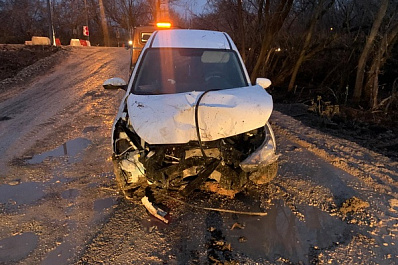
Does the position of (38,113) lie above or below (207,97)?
below

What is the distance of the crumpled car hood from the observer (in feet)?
12.0

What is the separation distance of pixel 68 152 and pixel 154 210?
2786 millimetres

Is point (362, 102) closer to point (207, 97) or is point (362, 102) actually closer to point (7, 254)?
point (207, 97)

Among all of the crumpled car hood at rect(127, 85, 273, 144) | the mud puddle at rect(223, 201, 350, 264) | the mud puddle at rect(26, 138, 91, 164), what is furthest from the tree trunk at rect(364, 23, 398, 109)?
the mud puddle at rect(26, 138, 91, 164)

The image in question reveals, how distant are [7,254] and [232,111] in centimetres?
271

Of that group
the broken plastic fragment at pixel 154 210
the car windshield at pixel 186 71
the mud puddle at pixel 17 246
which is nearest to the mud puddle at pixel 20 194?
the mud puddle at pixel 17 246

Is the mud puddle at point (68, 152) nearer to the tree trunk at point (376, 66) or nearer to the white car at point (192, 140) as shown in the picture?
the white car at point (192, 140)

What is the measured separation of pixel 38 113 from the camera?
8562mm

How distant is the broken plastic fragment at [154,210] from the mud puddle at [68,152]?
2.09m

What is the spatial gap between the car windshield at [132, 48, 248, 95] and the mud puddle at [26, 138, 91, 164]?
6.59 feet

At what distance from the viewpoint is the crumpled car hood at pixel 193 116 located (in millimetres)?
3652

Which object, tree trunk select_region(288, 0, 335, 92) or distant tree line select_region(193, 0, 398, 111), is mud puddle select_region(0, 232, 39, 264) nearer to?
distant tree line select_region(193, 0, 398, 111)

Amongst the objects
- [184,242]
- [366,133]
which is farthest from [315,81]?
[184,242]

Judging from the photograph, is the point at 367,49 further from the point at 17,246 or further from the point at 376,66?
the point at 17,246
